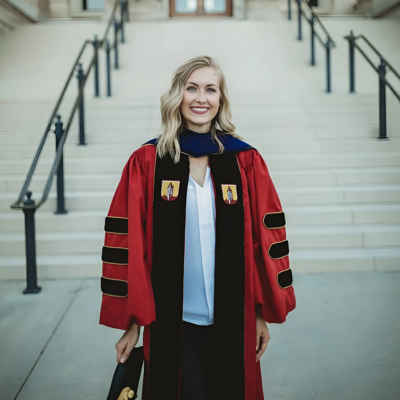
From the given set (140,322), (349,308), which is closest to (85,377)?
(140,322)

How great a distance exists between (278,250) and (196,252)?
0.34 m

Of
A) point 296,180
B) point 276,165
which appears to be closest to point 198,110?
point 296,180

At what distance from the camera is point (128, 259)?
1.54 meters

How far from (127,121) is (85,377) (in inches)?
178

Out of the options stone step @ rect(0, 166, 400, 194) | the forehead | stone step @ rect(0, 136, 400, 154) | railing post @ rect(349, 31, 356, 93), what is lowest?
stone step @ rect(0, 166, 400, 194)

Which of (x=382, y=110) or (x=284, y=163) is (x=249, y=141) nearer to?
(x=284, y=163)

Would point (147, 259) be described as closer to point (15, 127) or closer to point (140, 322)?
point (140, 322)

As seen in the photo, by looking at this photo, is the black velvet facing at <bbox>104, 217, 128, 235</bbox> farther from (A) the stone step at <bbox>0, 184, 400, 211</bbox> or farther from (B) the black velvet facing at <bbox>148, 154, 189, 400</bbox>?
(A) the stone step at <bbox>0, 184, 400, 211</bbox>

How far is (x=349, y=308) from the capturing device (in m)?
3.15

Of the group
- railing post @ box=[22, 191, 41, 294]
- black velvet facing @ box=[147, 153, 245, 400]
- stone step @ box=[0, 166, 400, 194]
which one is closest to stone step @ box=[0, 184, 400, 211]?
stone step @ box=[0, 166, 400, 194]

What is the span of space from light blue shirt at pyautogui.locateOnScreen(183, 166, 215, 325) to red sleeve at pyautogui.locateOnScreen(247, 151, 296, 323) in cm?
18

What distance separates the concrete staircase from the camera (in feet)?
Answer: 13.5

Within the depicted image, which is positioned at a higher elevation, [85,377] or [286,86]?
[286,86]

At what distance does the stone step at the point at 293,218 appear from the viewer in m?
4.37
